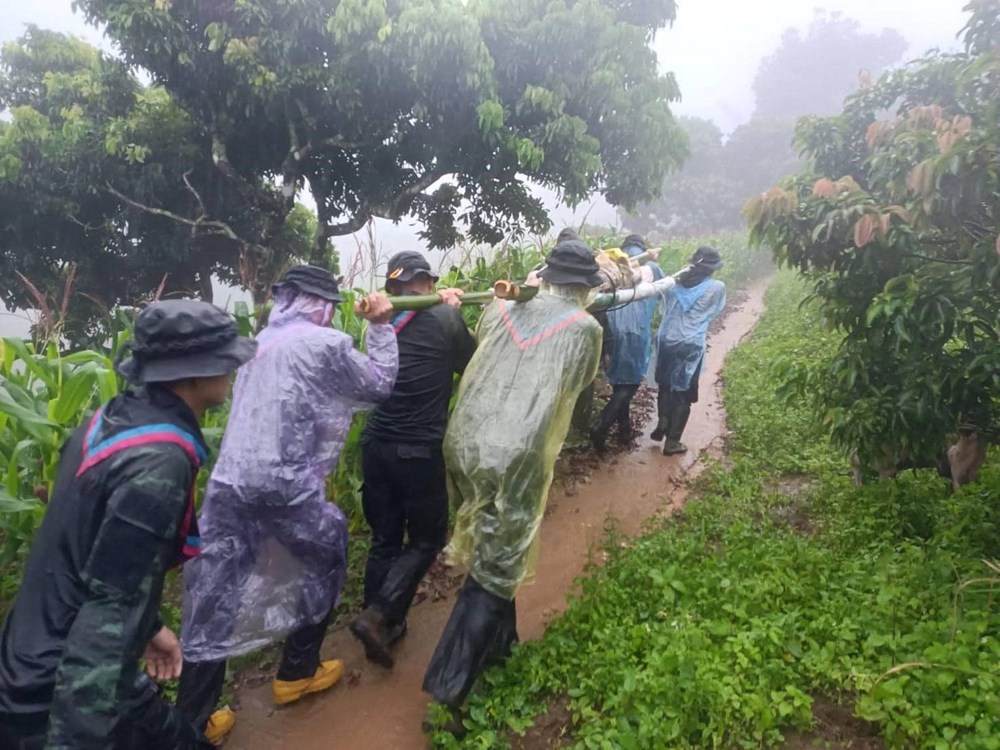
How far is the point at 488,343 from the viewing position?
Answer: 2.93m

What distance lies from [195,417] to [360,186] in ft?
24.4

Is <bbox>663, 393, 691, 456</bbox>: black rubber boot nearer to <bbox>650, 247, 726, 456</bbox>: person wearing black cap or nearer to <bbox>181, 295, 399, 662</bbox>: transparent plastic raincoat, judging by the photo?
<bbox>650, 247, 726, 456</bbox>: person wearing black cap

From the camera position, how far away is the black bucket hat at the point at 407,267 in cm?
315

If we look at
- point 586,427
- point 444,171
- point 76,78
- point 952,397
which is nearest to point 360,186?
point 444,171

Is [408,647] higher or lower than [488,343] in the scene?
lower

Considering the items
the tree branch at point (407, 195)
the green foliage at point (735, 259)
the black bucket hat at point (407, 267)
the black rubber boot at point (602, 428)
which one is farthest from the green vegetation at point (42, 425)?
the green foliage at point (735, 259)

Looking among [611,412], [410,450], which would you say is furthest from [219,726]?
[611,412]

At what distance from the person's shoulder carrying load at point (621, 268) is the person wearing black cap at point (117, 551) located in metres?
1.97

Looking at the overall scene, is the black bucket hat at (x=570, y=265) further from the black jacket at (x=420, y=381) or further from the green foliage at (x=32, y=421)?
the green foliage at (x=32, y=421)

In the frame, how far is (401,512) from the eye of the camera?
3.24 meters

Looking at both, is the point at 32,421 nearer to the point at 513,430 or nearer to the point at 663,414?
the point at 513,430

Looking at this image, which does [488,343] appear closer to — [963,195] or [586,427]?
[963,195]

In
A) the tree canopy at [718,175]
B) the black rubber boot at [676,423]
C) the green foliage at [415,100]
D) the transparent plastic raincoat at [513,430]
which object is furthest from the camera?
the tree canopy at [718,175]

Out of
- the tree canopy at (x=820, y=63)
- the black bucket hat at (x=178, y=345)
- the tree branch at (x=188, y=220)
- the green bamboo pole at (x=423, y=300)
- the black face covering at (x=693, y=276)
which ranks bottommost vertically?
the black face covering at (x=693, y=276)
